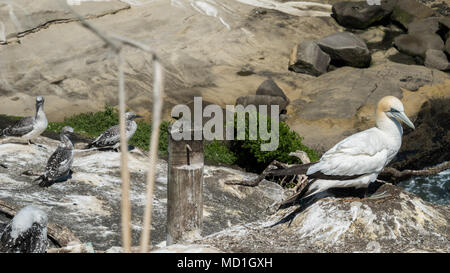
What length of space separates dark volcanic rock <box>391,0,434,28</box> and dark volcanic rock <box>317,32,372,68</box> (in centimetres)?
358

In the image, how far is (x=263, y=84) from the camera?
20094mm

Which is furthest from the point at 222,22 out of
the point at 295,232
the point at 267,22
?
the point at 295,232

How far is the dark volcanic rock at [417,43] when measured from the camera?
23125 millimetres

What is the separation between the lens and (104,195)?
10.5 m

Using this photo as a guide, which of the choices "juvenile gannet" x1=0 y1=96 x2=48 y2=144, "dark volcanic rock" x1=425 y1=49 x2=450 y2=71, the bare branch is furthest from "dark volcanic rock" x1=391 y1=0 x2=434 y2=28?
the bare branch

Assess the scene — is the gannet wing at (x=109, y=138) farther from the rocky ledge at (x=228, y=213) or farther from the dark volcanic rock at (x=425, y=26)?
the dark volcanic rock at (x=425, y=26)

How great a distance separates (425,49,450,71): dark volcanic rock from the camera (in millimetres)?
22141

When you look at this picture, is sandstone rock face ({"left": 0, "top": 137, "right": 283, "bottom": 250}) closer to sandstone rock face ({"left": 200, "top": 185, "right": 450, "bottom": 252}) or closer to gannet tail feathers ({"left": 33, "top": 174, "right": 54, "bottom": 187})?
gannet tail feathers ({"left": 33, "top": 174, "right": 54, "bottom": 187})

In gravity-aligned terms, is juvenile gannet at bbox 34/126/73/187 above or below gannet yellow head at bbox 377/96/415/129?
below

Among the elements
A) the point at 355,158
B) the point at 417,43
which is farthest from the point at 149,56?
the point at 355,158
